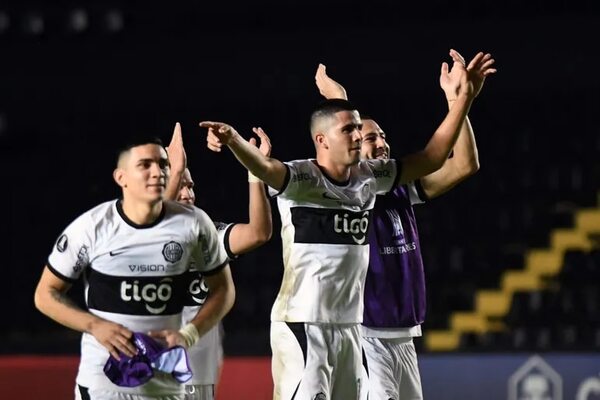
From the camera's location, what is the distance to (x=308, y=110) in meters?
12.6

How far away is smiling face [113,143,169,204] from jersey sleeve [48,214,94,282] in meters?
0.20

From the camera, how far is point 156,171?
454cm

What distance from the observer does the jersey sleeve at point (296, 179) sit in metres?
5.29

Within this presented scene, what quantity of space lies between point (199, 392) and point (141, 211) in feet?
5.01

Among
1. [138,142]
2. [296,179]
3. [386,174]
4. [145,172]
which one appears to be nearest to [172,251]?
[145,172]

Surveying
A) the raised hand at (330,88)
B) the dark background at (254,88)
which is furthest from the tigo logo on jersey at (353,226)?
the dark background at (254,88)

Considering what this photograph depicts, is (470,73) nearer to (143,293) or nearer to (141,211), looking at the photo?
(141,211)

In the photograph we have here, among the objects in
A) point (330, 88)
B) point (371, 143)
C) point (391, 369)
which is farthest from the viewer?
point (330, 88)

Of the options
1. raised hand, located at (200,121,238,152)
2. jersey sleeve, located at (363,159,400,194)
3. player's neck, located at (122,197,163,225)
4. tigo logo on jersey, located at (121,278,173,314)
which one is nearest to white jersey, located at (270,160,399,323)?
jersey sleeve, located at (363,159,400,194)

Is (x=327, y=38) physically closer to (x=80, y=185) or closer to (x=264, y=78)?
(x=264, y=78)

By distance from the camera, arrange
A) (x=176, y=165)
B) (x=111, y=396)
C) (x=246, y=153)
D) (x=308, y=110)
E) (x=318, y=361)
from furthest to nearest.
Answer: (x=308, y=110)
(x=176, y=165)
(x=318, y=361)
(x=246, y=153)
(x=111, y=396)

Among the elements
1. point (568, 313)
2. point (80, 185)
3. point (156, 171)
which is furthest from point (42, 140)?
point (156, 171)

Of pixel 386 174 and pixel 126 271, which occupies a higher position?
pixel 386 174

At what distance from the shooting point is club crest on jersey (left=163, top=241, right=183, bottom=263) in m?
4.55
